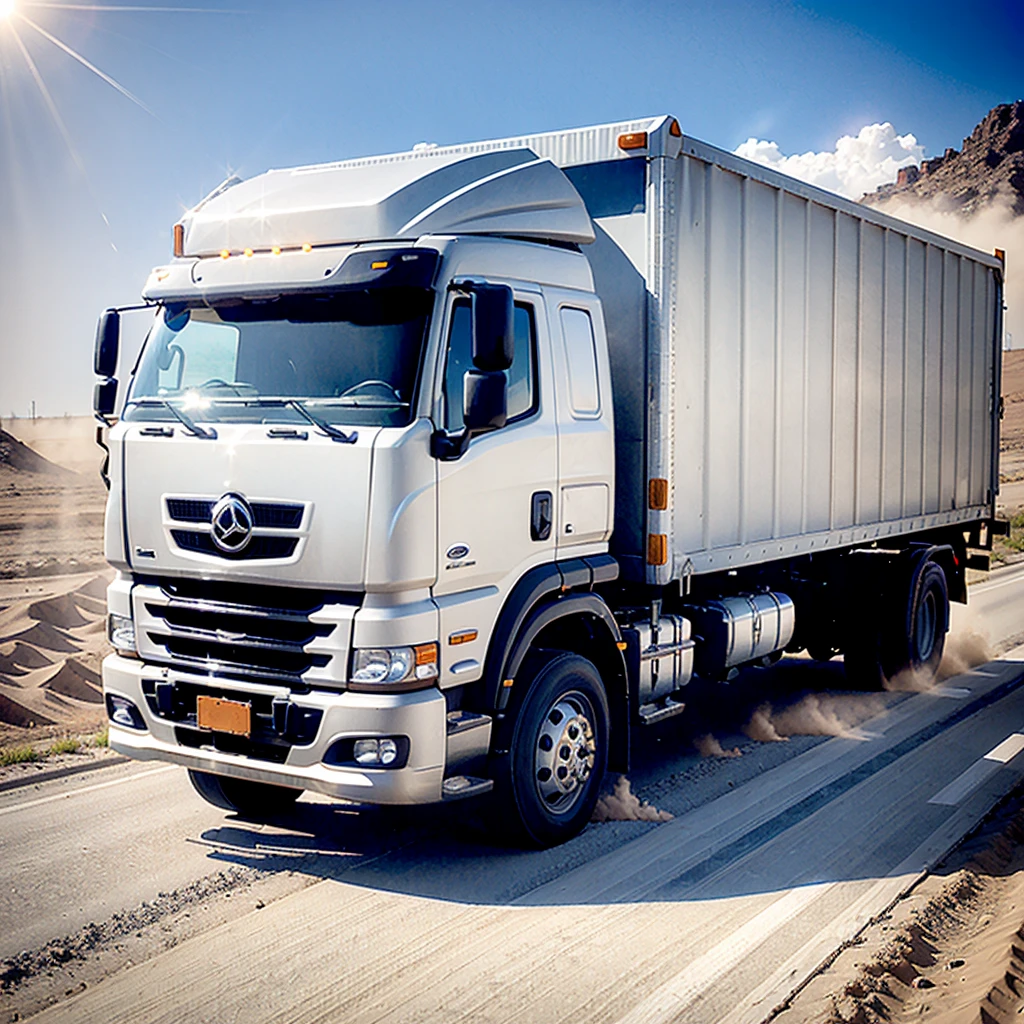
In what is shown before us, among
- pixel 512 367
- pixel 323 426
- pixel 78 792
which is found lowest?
pixel 78 792

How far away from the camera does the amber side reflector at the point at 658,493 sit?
6.85 metres

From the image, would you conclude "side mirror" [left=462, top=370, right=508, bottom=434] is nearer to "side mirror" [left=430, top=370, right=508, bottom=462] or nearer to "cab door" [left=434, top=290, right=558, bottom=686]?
"side mirror" [left=430, top=370, right=508, bottom=462]

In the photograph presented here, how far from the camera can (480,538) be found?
18.1 ft

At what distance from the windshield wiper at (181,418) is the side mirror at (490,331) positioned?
138 centimetres

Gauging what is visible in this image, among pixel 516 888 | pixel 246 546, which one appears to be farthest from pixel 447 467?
pixel 516 888

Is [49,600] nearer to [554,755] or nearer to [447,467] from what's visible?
[554,755]

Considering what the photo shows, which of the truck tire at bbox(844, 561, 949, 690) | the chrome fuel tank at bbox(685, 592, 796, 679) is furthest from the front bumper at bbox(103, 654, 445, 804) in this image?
the truck tire at bbox(844, 561, 949, 690)

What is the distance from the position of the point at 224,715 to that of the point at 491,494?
1.67 meters

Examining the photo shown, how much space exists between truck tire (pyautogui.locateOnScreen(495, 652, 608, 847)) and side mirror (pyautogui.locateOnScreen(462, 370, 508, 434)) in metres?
1.48

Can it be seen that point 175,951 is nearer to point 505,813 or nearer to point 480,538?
point 505,813

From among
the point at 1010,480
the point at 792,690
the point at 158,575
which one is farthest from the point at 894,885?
the point at 1010,480

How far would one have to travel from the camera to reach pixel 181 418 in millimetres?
5609

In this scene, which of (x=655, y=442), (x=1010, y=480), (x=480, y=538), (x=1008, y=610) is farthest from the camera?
(x=1010, y=480)

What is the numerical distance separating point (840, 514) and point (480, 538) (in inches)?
191
